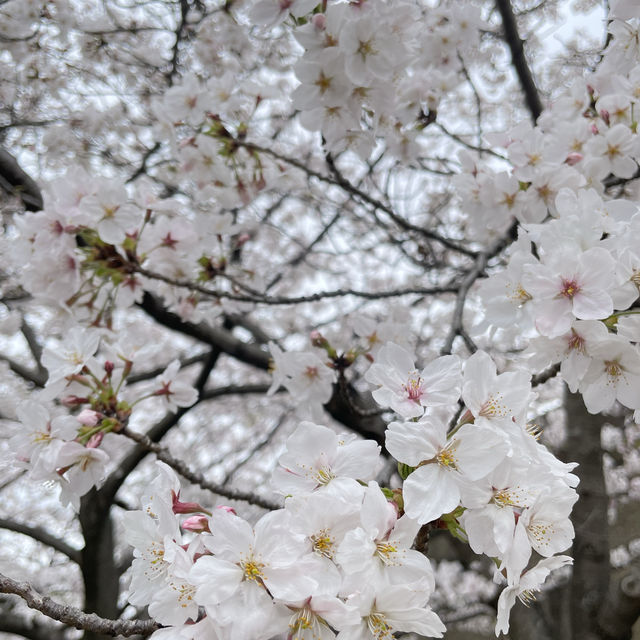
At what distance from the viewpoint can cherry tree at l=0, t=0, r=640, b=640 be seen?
0.84m

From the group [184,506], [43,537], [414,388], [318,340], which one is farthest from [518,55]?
[43,537]

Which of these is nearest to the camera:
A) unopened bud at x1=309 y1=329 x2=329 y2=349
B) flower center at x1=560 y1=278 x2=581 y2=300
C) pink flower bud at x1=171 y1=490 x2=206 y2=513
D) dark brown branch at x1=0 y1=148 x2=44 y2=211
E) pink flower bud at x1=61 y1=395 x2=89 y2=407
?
pink flower bud at x1=171 y1=490 x2=206 y2=513

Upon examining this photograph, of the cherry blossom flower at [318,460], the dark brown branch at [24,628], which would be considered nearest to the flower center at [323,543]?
the cherry blossom flower at [318,460]

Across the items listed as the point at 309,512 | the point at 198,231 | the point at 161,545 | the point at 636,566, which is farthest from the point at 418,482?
the point at 636,566

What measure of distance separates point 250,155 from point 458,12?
1.30 metres

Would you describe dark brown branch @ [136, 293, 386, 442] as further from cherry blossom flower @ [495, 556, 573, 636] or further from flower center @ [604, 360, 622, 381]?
cherry blossom flower @ [495, 556, 573, 636]

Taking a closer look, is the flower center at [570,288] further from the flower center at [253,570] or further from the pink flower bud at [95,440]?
the pink flower bud at [95,440]

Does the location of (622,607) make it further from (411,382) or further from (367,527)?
(367,527)

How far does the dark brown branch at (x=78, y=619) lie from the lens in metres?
0.91

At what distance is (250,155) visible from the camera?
2498mm

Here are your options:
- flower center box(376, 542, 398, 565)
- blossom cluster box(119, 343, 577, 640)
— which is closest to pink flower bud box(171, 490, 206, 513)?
blossom cluster box(119, 343, 577, 640)

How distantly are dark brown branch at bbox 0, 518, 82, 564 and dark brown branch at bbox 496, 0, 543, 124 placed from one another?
436 cm

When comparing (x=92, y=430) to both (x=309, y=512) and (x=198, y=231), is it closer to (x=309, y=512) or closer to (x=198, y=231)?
(x=309, y=512)

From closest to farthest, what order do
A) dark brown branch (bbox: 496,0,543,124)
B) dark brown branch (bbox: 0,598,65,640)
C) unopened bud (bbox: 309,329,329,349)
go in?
unopened bud (bbox: 309,329,329,349) → dark brown branch (bbox: 496,0,543,124) → dark brown branch (bbox: 0,598,65,640)
